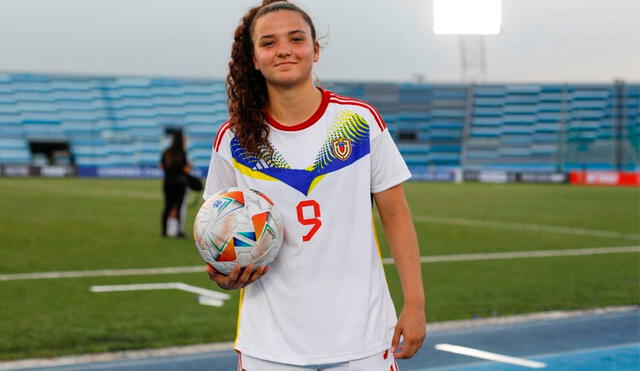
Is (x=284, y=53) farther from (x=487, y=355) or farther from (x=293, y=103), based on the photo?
(x=487, y=355)

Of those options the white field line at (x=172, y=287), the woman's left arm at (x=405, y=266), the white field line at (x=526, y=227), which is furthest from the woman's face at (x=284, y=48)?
the white field line at (x=526, y=227)

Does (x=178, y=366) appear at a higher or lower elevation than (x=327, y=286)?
lower

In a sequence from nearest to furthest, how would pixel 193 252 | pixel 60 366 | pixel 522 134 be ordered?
pixel 60 366
pixel 193 252
pixel 522 134

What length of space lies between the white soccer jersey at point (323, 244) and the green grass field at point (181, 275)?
378 cm

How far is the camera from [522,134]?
7112cm

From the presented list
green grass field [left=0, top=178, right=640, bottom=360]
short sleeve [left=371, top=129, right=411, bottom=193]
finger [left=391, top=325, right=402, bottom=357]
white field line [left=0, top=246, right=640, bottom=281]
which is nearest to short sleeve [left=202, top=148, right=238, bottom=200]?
short sleeve [left=371, top=129, right=411, bottom=193]

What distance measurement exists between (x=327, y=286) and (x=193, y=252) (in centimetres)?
975

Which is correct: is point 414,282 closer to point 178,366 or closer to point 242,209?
point 242,209

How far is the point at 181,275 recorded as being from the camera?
32.2ft

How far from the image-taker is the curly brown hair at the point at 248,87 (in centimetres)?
268

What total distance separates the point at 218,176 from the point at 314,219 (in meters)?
0.43

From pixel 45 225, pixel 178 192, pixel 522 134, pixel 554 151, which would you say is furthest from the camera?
pixel 522 134

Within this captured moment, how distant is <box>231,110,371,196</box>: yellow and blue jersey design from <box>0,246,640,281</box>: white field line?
748cm

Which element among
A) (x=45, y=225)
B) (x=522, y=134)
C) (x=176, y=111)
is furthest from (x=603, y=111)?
(x=45, y=225)
